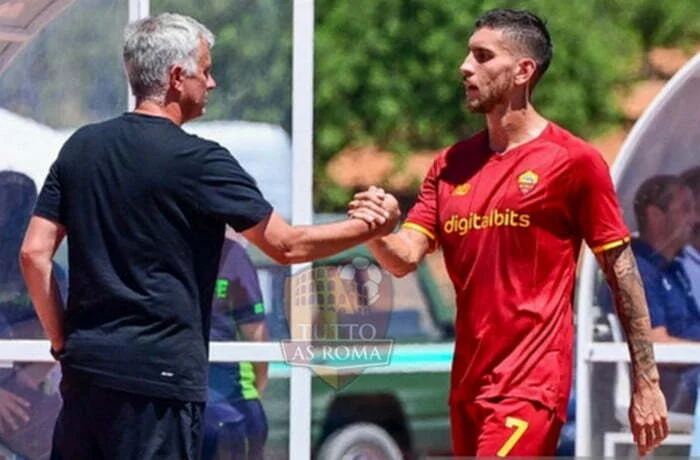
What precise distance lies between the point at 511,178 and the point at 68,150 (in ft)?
4.64

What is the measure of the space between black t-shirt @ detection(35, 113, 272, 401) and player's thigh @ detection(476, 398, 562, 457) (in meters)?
0.96

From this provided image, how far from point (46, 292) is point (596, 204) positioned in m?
1.69

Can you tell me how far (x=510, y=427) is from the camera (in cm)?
570

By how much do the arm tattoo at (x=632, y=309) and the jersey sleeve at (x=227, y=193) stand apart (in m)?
1.19

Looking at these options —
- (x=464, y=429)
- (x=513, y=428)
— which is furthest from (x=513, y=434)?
(x=464, y=429)

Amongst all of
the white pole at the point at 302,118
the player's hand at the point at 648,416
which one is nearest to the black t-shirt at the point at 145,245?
the player's hand at the point at 648,416

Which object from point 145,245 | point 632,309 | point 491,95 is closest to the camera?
point 145,245

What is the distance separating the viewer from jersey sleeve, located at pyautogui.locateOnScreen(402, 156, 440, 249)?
19.9ft

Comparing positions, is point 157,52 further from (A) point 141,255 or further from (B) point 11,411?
(B) point 11,411

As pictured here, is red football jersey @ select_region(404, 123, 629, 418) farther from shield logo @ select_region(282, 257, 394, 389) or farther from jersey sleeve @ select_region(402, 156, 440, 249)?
shield logo @ select_region(282, 257, 394, 389)

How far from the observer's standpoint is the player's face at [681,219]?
24.7 ft

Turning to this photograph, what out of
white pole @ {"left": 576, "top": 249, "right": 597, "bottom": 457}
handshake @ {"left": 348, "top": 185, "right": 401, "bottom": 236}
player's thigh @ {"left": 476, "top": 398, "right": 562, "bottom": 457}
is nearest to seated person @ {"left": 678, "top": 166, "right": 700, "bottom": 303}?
white pole @ {"left": 576, "top": 249, "right": 597, "bottom": 457}

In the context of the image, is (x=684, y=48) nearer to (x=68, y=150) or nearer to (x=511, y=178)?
(x=511, y=178)

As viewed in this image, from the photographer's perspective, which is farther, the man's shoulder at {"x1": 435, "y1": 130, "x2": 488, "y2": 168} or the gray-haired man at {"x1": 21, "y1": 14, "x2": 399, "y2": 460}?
the man's shoulder at {"x1": 435, "y1": 130, "x2": 488, "y2": 168}
